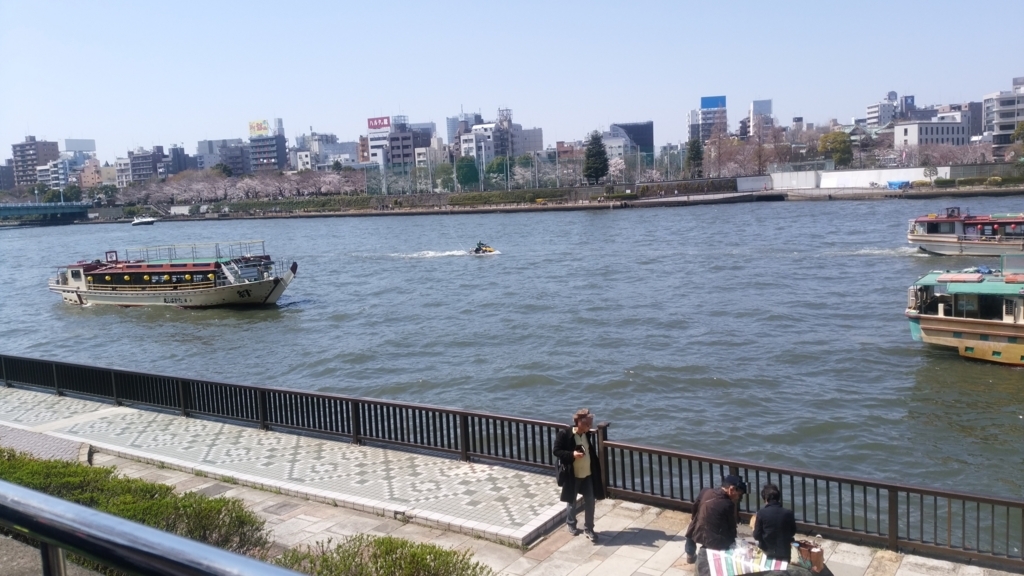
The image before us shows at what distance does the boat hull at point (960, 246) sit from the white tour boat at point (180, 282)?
1367 inches

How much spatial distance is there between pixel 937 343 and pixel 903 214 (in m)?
61.6

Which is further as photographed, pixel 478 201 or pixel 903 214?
pixel 478 201

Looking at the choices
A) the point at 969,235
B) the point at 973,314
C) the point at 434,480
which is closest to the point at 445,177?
the point at 969,235

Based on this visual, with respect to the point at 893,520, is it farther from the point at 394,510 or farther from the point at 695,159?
the point at 695,159

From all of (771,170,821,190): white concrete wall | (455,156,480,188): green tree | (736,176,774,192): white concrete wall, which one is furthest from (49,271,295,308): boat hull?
(455,156,480,188): green tree

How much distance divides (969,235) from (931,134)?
130 metres

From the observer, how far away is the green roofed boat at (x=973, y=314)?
73.3ft

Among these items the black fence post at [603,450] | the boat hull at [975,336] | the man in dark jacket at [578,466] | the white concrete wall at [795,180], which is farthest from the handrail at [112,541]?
the white concrete wall at [795,180]

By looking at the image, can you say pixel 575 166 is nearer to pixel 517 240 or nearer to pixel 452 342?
pixel 517 240

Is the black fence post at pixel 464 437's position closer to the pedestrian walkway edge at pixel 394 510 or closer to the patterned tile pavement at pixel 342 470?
the patterned tile pavement at pixel 342 470

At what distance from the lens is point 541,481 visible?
11023 mm

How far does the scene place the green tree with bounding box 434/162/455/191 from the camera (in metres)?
158

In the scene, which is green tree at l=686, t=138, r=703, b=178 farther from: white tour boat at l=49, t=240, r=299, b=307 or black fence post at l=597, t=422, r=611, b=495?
black fence post at l=597, t=422, r=611, b=495

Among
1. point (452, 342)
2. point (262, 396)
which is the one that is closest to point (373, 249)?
point (452, 342)
